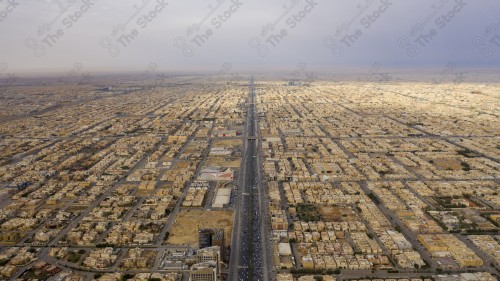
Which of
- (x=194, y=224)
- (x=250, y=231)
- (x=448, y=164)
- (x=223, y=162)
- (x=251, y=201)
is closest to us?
(x=250, y=231)

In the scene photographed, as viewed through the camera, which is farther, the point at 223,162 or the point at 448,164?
the point at 223,162

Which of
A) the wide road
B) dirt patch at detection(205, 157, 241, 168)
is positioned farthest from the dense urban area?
dirt patch at detection(205, 157, 241, 168)

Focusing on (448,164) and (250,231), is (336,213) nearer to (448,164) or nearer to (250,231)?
(250,231)

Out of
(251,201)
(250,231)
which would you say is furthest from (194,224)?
(251,201)

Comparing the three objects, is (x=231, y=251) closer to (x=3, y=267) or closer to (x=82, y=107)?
Result: (x=3, y=267)

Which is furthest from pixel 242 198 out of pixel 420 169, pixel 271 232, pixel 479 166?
pixel 479 166

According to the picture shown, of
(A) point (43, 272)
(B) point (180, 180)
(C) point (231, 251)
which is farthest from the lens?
(B) point (180, 180)
